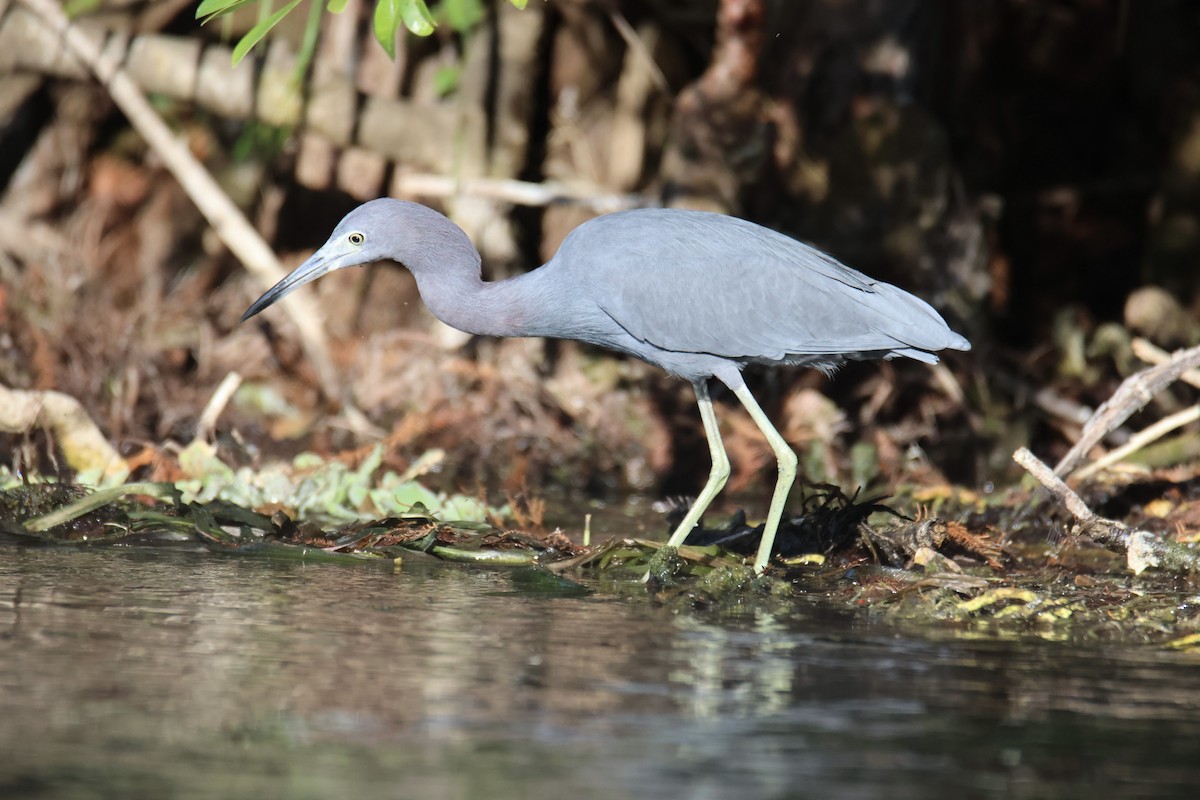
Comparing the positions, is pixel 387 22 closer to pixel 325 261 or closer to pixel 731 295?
pixel 325 261

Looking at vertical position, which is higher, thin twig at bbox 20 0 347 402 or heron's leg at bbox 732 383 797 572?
thin twig at bbox 20 0 347 402

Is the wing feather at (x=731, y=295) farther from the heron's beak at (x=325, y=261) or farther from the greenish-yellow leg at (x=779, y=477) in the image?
the heron's beak at (x=325, y=261)

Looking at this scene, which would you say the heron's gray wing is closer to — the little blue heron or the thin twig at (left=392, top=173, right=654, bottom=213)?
the little blue heron

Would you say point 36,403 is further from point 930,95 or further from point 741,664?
point 930,95

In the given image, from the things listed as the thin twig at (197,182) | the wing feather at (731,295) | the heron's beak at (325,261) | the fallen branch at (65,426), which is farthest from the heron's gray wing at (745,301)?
the thin twig at (197,182)

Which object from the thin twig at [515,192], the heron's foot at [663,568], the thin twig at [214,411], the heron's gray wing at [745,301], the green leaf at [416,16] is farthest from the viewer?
the thin twig at [515,192]

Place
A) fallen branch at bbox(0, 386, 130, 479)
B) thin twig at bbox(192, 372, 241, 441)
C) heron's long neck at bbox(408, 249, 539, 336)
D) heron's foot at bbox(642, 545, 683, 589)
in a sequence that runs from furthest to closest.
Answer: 1. thin twig at bbox(192, 372, 241, 441)
2. fallen branch at bbox(0, 386, 130, 479)
3. heron's long neck at bbox(408, 249, 539, 336)
4. heron's foot at bbox(642, 545, 683, 589)

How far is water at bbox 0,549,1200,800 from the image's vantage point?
2885 millimetres

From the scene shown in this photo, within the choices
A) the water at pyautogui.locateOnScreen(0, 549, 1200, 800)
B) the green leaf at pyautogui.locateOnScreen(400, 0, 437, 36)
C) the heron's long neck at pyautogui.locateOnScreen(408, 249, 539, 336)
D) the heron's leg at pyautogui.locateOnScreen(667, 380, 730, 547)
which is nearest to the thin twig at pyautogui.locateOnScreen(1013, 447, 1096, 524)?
the heron's leg at pyautogui.locateOnScreen(667, 380, 730, 547)

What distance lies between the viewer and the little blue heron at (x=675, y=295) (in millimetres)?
5605

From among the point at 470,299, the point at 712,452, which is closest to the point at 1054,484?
the point at 712,452

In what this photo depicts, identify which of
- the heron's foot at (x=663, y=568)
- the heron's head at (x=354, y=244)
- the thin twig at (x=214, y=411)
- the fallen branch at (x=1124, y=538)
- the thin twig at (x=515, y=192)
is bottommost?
the heron's foot at (x=663, y=568)

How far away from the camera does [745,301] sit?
5.67 meters

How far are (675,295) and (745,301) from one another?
0.84 ft
